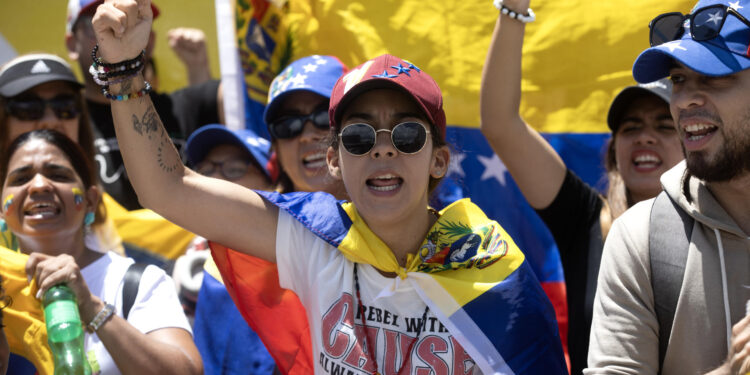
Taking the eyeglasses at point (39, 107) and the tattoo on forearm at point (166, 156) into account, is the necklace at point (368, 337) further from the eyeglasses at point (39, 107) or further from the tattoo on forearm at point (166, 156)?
the eyeglasses at point (39, 107)

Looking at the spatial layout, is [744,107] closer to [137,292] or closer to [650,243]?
[650,243]

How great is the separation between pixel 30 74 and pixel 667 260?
3.00 m

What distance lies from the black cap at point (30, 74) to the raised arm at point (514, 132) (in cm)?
200

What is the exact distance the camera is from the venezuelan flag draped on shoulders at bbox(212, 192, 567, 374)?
7.55ft

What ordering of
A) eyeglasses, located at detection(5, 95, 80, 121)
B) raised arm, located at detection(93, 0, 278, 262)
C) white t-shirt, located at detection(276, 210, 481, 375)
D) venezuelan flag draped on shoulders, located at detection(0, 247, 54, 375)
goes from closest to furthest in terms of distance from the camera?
raised arm, located at detection(93, 0, 278, 262)
white t-shirt, located at detection(276, 210, 481, 375)
venezuelan flag draped on shoulders, located at detection(0, 247, 54, 375)
eyeglasses, located at detection(5, 95, 80, 121)

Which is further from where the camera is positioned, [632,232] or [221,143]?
[221,143]

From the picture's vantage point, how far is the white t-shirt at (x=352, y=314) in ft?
7.48

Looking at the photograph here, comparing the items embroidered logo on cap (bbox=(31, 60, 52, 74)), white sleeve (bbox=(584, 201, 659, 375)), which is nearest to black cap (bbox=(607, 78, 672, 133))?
white sleeve (bbox=(584, 201, 659, 375))

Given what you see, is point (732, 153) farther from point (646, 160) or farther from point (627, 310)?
point (646, 160)

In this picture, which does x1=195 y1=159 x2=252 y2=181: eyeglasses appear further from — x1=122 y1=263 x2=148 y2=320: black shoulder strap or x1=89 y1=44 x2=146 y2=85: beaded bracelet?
x1=89 y1=44 x2=146 y2=85: beaded bracelet

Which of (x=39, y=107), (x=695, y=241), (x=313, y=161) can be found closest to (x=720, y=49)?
(x=695, y=241)

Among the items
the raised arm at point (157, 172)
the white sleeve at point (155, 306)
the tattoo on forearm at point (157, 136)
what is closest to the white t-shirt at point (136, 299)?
the white sleeve at point (155, 306)

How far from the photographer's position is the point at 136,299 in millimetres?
2691

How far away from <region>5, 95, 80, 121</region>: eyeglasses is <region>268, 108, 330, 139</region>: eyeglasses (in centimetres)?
109
